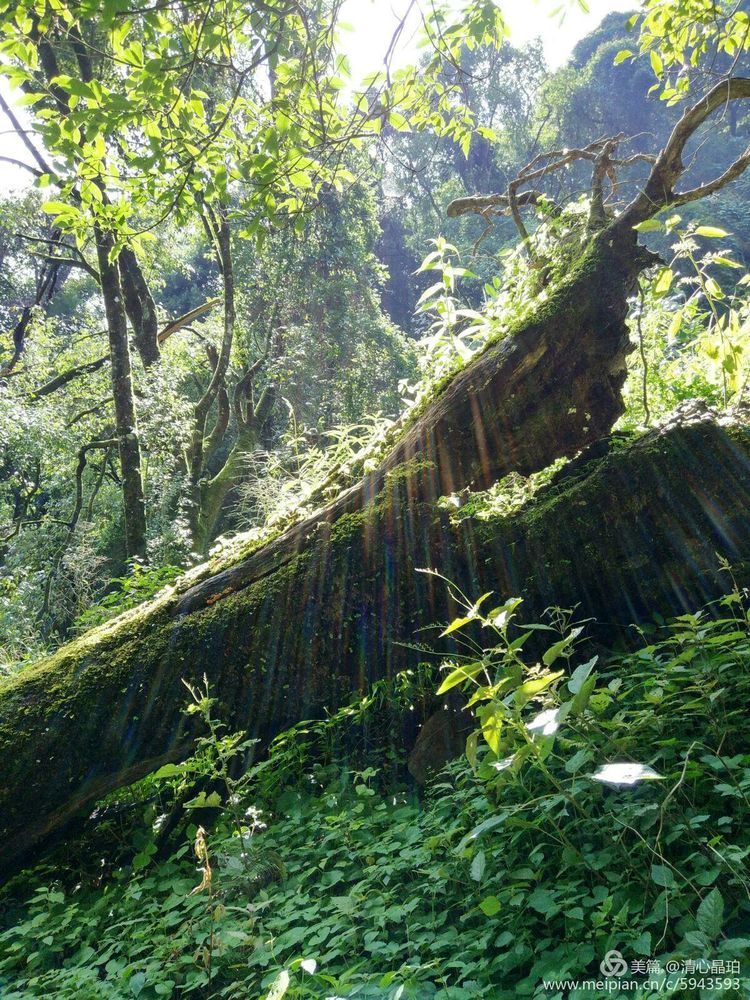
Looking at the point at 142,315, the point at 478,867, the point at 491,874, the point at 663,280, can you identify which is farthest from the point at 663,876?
the point at 142,315

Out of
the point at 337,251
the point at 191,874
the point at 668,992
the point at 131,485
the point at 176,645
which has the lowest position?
the point at 191,874

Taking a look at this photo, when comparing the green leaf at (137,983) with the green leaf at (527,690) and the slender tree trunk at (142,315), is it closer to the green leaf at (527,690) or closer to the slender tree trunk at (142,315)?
the green leaf at (527,690)

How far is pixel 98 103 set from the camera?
8.02 ft

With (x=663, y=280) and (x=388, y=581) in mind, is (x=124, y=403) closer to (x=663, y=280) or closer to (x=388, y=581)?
(x=388, y=581)

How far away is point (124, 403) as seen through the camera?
7973 millimetres

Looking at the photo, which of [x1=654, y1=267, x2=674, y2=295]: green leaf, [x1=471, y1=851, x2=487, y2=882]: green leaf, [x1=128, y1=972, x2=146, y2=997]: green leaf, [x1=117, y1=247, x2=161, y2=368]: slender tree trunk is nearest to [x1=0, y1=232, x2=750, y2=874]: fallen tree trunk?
[x1=654, y1=267, x2=674, y2=295]: green leaf

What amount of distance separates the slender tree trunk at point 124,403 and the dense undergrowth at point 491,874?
18.3 feet

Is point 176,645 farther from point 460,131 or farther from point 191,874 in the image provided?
point 460,131

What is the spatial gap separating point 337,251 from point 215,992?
582 inches

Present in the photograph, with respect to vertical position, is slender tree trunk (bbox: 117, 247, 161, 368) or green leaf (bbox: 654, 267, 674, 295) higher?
slender tree trunk (bbox: 117, 247, 161, 368)

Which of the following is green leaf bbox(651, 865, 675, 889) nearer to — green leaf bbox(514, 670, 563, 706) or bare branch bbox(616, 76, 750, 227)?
green leaf bbox(514, 670, 563, 706)

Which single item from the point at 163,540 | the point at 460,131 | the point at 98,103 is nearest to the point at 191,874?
the point at 98,103

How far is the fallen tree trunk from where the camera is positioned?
9.00ft

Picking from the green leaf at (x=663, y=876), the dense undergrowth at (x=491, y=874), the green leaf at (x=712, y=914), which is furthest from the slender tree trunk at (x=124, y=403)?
the green leaf at (x=712, y=914)
